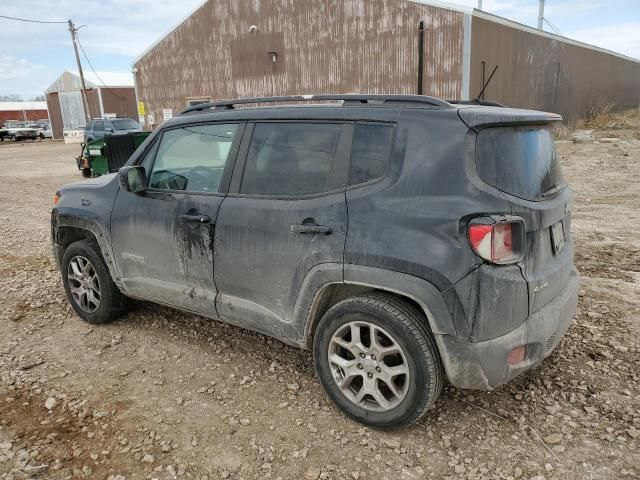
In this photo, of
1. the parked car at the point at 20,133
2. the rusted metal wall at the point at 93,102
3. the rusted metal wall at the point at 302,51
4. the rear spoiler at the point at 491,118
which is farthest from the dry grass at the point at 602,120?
the parked car at the point at 20,133

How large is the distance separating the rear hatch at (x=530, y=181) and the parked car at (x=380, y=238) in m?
0.01

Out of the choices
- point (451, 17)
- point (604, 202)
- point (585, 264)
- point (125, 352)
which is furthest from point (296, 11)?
point (125, 352)

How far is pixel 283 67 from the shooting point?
66.7ft

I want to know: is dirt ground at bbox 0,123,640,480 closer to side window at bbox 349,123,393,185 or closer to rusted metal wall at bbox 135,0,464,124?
side window at bbox 349,123,393,185

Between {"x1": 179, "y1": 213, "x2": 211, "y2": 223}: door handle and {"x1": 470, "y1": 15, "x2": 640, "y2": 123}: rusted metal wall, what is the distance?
14.9 meters

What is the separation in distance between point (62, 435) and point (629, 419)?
3.16 m

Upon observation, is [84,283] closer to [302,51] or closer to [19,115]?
[302,51]

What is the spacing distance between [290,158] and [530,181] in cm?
134

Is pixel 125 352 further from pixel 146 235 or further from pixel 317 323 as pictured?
pixel 317 323

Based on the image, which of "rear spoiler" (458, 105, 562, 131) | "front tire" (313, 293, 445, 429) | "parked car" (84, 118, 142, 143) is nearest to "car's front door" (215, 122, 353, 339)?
"front tire" (313, 293, 445, 429)

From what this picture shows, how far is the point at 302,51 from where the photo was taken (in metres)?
19.6

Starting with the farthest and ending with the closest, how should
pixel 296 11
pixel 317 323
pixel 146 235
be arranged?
1. pixel 296 11
2. pixel 146 235
3. pixel 317 323

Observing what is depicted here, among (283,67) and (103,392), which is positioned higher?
(283,67)

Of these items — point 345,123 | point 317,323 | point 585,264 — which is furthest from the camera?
point 585,264
